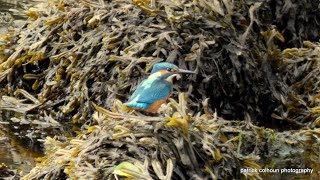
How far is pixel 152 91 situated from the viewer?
498 cm

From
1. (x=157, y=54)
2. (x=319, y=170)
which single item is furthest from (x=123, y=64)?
(x=319, y=170)

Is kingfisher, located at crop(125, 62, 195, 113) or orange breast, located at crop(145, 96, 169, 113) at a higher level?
kingfisher, located at crop(125, 62, 195, 113)

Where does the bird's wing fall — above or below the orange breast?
above

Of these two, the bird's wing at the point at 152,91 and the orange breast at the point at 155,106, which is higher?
the bird's wing at the point at 152,91

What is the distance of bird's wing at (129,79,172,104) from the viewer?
491 cm

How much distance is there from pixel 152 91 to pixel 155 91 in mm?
24

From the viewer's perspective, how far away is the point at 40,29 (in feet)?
25.7

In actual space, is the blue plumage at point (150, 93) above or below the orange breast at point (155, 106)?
above

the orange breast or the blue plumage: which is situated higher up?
the blue plumage

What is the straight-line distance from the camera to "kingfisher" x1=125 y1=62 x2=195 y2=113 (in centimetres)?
491

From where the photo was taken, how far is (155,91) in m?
4.99

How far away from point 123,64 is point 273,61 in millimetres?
1299

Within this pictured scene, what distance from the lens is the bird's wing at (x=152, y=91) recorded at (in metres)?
4.91

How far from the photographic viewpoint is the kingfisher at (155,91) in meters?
4.91
